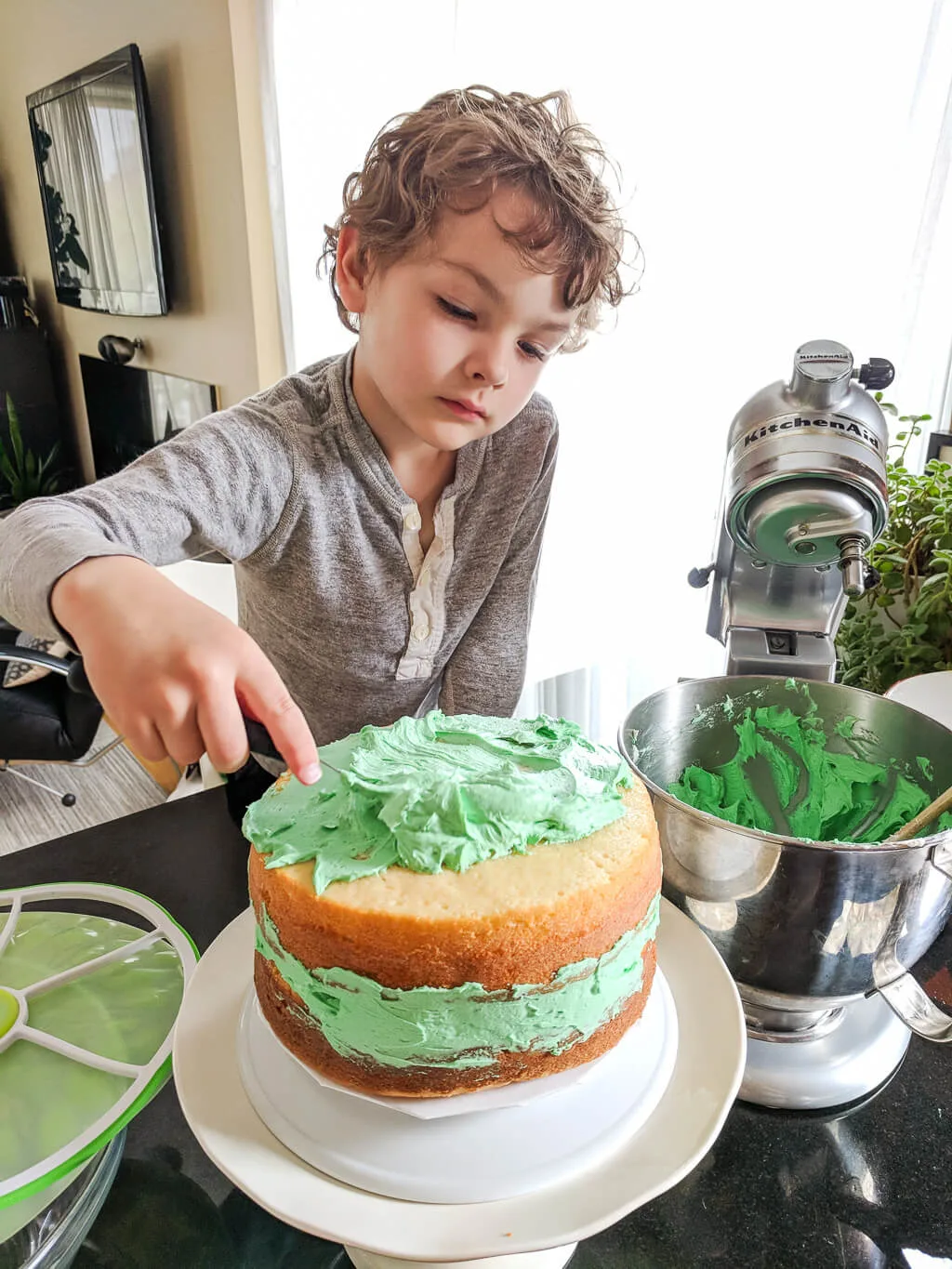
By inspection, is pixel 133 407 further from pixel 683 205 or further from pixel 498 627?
pixel 498 627

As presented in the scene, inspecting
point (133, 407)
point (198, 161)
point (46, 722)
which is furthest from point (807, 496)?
point (133, 407)

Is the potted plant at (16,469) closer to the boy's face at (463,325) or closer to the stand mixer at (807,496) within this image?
the boy's face at (463,325)

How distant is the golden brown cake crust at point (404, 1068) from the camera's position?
506mm

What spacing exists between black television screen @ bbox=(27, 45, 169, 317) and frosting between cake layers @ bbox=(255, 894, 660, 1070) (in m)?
3.05

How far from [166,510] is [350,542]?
295mm

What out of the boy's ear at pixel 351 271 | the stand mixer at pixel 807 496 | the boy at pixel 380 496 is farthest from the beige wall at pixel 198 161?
the stand mixer at pixel 807 496

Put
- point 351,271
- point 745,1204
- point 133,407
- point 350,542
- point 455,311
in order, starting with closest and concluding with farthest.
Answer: point 745,1204 → point 455,311 → point 351,271 → point 350,542 → point 133,407

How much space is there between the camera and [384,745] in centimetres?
59

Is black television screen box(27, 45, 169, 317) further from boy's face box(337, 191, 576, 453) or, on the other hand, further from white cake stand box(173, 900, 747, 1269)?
white cake stand box(173, 900, 747, 1269)

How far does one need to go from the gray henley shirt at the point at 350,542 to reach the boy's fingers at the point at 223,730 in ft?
1.10

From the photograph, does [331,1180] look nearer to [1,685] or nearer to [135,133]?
[1,685]

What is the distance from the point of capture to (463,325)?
31.9 inches

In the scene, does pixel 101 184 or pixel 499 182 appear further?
pixel 101 184

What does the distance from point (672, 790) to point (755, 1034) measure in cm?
23
